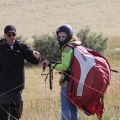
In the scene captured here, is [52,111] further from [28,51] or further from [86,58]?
[86,58]

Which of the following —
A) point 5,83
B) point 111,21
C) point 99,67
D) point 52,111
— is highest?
point 99,67

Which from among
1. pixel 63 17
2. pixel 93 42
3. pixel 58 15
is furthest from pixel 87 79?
pixel 58 15

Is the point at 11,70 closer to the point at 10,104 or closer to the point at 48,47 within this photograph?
the point at 10,104

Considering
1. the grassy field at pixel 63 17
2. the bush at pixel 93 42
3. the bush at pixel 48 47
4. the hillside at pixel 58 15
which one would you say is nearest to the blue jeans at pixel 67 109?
→ the grassy field at pixel 63 17

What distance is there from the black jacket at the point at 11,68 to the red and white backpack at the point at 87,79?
0.88 m

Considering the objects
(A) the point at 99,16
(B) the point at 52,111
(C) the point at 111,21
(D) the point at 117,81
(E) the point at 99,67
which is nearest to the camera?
(E) the point at 99,67

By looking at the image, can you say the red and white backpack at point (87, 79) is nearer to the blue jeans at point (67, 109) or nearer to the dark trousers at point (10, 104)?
the blue jeans at point (67, 109)

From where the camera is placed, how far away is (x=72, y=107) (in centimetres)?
582

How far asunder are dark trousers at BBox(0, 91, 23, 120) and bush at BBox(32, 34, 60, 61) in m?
19.6

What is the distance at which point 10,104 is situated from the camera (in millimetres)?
6074

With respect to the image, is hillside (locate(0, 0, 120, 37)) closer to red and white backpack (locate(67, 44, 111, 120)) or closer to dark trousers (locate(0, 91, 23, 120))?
dark trousers (locate(0, 91, 23, 120))

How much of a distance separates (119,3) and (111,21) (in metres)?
8.73

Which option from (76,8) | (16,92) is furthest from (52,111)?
(76,8)

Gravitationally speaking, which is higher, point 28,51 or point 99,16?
point 28,51
